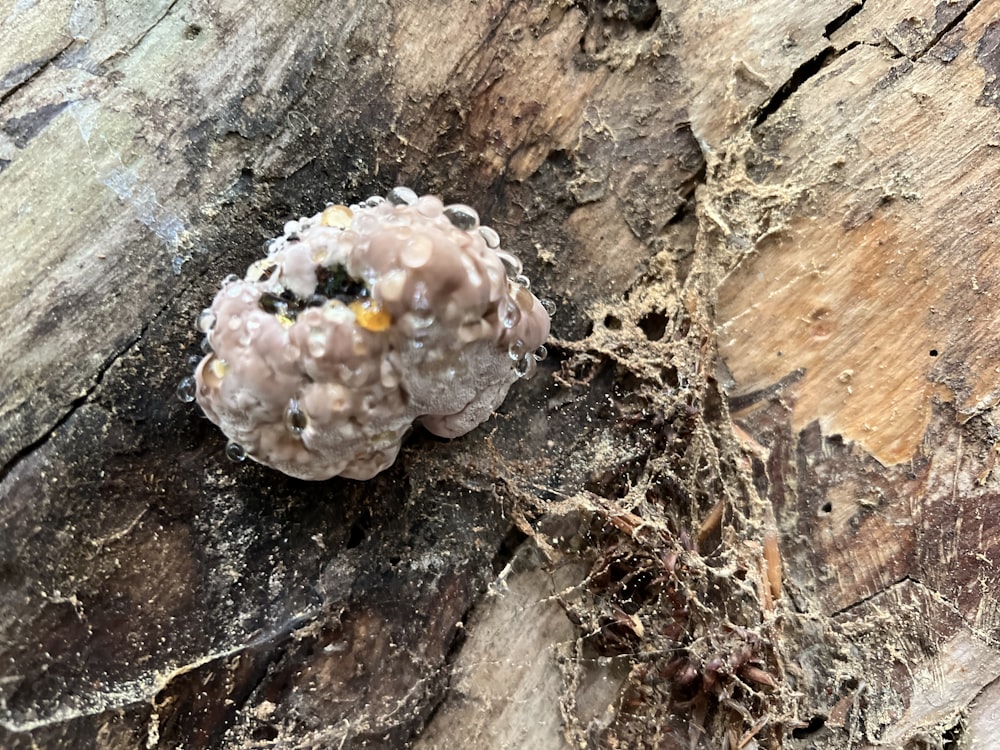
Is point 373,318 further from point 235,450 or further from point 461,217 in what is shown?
point 235,450

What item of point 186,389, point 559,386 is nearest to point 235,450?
point 186,389

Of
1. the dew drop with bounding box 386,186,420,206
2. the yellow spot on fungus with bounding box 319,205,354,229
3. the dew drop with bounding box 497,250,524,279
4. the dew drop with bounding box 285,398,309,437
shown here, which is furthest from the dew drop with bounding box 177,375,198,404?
the dew drop with bounding box 497,250,524,279

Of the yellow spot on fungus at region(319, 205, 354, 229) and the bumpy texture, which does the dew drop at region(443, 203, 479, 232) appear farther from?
the yellow spot on fungus at region(319, 205, 354, 229)

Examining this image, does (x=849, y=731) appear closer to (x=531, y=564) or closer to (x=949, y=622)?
(x=949, y=622)

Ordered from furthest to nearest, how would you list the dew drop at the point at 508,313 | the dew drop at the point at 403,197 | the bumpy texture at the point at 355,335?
1. the dew drop at the point at 403,197
2. the dew drop at the point at 508,313
3. the bumpy texture at the point at 355,335

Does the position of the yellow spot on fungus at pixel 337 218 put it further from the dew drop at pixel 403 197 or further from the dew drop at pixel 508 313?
the dew drop at pixel 508 313

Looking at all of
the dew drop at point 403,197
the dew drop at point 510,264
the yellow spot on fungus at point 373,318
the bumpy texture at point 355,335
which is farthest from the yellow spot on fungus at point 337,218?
the dew drop at point 510,264
